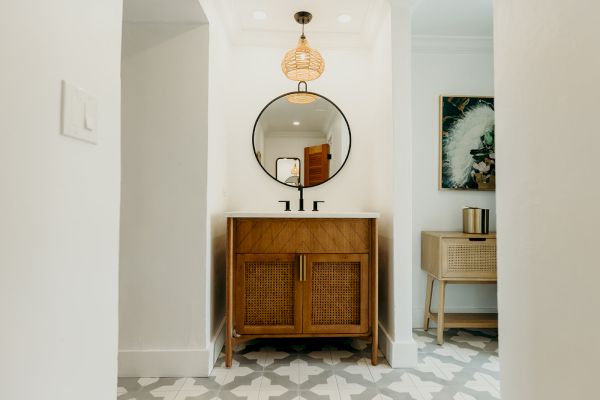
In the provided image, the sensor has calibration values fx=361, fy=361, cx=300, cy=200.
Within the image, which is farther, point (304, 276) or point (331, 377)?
point (304, 276)

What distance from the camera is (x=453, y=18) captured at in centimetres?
268

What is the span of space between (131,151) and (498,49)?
183 centimetres

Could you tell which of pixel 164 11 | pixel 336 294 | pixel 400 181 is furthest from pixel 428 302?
pixel 164 11

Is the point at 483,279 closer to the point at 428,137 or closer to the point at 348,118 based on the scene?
the point at 428,137

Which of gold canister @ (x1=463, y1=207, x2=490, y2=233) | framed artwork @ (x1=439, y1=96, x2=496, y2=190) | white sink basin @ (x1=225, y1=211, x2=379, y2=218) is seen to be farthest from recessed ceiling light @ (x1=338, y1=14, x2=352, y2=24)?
gold canister @ (x1=463, y1=207, x2=490, y2=233)

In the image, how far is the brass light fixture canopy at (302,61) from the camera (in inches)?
102

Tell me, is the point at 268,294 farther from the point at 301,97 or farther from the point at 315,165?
the point at 301,97

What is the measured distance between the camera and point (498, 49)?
4.11ft

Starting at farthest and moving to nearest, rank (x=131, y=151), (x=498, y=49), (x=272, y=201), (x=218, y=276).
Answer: (x=272, y=201) → (x=218, y=276) → (x=131, y=151) → (x=498, y=49)

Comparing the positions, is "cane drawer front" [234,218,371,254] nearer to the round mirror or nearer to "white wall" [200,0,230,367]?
"white wall" [200,0,230,367]
